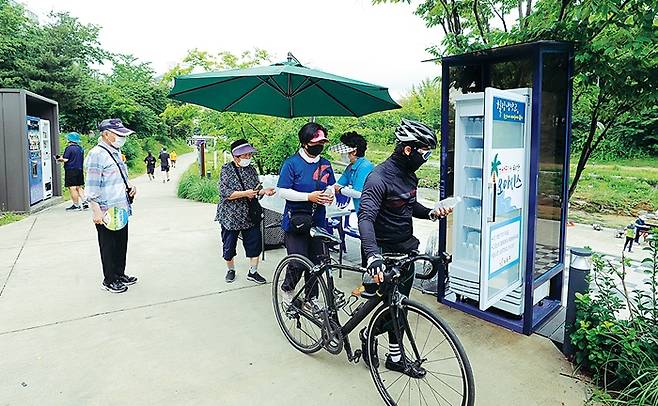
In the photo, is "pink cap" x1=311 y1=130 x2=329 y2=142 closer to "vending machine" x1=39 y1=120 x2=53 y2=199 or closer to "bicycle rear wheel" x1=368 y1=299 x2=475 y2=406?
"bicycle rear wheel" x1=368 y1=299 x2=475 y2=406

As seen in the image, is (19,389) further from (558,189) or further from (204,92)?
(558,189)

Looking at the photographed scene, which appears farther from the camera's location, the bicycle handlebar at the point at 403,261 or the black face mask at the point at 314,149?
the black face mask at the point at 314,149

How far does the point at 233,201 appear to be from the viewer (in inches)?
184

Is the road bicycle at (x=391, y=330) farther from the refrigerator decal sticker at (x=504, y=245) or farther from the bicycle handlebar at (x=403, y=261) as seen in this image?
the refrigerator decal sticker at (x=504, y=245)

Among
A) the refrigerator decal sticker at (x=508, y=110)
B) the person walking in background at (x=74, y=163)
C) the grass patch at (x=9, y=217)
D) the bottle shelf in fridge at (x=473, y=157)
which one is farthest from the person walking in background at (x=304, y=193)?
the person walking in background at (x=74, y=163)

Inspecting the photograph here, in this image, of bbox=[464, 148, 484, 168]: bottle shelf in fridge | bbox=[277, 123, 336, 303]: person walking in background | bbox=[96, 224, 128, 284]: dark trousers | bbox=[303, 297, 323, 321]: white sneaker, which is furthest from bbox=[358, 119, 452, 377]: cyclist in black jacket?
bbox=[96, 224, 128, 284]: dark trousers

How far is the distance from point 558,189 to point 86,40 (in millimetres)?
30058

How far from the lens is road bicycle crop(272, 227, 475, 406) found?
98.9 inches

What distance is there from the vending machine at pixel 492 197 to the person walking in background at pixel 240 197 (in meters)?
1.85

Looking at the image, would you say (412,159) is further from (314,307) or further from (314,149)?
(314,307)

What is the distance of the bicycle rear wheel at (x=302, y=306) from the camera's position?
3197 millimetres

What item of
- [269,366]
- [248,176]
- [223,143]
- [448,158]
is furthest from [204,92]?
[223,143]

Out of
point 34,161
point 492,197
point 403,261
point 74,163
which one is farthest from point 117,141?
point 34,161

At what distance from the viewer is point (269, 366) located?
3145 mm
